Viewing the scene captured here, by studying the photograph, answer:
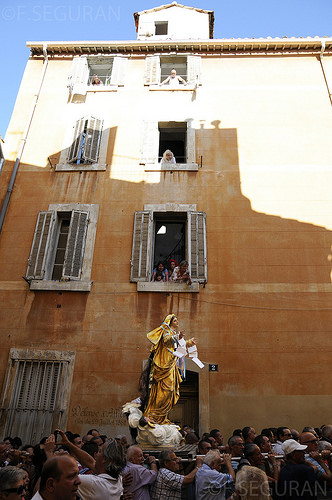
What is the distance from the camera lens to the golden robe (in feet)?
19.3

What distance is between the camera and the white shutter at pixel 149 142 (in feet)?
34.6

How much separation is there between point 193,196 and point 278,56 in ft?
19.2

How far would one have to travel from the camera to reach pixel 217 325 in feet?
28.0

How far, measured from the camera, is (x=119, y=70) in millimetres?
12164

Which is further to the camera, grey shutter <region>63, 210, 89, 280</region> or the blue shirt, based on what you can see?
grey shutter <region>63, 210, 89, 280</region>

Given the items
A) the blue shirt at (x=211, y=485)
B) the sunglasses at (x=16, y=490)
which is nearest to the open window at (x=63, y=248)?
the blue shirt at (x=211, y=485)

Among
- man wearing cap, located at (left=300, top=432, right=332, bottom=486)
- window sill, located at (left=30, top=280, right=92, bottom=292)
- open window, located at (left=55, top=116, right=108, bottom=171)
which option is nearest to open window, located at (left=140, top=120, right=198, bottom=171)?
open window, located at (left=55, top=116, right=108, bottom=171)

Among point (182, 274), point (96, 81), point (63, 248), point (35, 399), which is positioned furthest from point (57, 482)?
point (96, 81)

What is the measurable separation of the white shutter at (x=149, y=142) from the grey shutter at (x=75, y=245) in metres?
2.33

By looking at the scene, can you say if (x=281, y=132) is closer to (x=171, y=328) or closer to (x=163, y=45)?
(x=163, y=45)

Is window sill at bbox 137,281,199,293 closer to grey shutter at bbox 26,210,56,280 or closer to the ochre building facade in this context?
the ochre building facade

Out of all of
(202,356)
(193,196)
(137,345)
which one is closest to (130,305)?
(137,345)

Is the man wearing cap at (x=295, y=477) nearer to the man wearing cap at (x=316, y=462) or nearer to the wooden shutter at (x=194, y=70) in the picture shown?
the man wearing cap at (x=316, y=462)

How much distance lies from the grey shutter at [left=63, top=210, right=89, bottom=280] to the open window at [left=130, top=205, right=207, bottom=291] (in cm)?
128
